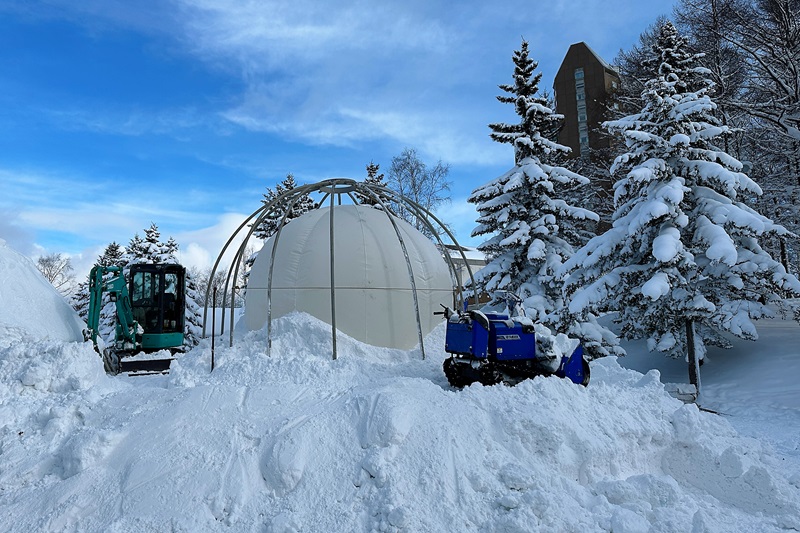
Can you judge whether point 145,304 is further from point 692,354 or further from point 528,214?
point 692,354

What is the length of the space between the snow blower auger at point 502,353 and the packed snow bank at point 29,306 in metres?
8.85

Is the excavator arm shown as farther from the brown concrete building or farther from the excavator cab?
the brown concrete building

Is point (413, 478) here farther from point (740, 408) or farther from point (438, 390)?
point (740, 408)

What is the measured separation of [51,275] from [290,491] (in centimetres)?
4287

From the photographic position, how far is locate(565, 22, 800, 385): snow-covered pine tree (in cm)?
1047

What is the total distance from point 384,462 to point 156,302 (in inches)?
435

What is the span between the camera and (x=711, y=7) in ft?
46.4

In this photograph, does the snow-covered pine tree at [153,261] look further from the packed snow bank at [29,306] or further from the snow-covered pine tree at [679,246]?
the snow-covered pine tree at [679,246]

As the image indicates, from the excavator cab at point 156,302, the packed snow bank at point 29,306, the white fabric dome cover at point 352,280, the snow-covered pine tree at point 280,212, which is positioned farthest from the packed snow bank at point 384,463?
the snow-covered pine tree at point 280,212

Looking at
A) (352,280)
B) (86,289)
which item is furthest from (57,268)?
(352,280)

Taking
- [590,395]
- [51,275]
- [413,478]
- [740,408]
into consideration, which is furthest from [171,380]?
[51,275]

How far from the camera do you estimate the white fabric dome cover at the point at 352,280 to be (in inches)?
381

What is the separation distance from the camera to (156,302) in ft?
44.5

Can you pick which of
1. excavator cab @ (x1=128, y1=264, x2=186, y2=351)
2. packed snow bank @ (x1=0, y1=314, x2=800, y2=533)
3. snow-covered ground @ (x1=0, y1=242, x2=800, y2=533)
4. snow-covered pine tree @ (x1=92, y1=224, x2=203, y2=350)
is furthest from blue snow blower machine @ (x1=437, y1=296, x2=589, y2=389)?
snow-covered pine tree @ (x1=92, y1=224, x2=203, y2=350)
